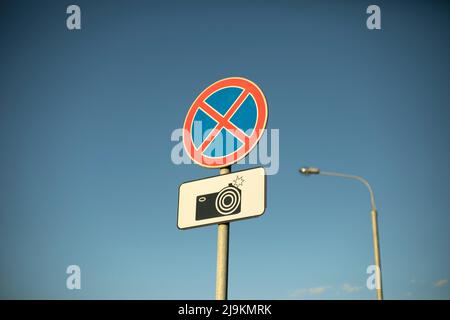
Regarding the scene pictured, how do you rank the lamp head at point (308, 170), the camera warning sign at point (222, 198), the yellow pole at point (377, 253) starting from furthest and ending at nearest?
the lamp head at point (308, 170), the yellow pole at point (377, 253), the camera warning sign at point (222, 198)

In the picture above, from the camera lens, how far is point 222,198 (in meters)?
3.27

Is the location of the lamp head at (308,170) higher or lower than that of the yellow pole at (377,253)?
higher

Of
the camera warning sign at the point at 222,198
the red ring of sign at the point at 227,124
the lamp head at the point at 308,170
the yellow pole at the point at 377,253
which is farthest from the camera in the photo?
the lamp head at the point at 308,170

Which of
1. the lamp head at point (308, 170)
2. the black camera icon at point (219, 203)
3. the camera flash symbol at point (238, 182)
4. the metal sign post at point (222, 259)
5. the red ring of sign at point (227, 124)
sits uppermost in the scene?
the lamp head at point (308, 170)

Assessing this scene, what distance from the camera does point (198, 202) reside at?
3.37 meters

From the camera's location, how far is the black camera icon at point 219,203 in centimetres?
320

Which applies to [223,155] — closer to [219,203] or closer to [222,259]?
[219,203]

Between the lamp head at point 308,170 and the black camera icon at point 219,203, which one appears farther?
the lamp head at point 308,170

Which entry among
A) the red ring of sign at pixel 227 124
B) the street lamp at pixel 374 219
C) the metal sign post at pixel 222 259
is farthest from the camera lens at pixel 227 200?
the street lamp at pixel 374 219

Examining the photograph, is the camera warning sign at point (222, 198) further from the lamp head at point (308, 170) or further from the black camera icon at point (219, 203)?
the lamp head at point (308, 170)

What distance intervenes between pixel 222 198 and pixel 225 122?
683 millimetres
